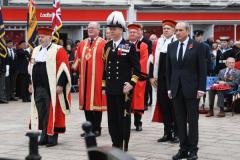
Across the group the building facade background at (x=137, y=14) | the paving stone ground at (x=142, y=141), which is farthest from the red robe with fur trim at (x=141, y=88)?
the building facade background at (x=137, y=14)

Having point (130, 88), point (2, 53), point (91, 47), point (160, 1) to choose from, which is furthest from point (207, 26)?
point (130, 88)

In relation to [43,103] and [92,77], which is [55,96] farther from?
[92,77]

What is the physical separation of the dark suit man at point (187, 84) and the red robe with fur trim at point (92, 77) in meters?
2.48

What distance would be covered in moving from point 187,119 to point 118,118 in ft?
3.42

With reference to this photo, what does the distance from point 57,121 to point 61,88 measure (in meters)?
0.58

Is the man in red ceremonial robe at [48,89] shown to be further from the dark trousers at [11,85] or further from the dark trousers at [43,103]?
the dark trousers at [11,85]

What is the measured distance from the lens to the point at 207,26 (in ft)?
110

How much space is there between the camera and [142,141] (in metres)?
9.98

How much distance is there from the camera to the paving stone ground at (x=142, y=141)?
28.3ft

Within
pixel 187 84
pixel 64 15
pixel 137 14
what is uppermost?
pixel 137 14

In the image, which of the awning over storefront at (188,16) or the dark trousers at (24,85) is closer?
the dark trousers at (24,85)

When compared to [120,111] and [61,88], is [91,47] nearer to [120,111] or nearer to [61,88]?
[61,88]

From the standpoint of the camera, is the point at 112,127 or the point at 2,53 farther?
the point at 2,53

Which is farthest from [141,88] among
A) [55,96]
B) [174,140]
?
[55,96]
